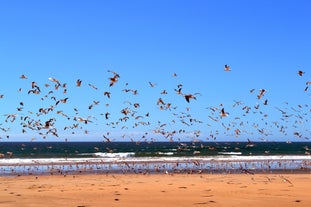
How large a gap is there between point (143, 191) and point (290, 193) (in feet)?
20.6

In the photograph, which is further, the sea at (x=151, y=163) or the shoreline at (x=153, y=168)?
the sea at (x=151, y=163)

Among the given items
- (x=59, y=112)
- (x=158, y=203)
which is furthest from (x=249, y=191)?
(x=59, y=112)

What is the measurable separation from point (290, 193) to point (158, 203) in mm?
6080

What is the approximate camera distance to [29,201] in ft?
58.5

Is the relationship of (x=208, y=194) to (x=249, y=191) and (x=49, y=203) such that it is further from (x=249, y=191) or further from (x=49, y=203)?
(x=49, y=203)

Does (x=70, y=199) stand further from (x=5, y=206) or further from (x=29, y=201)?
(x=5, y=206)

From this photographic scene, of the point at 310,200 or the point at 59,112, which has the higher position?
the point at 59,112

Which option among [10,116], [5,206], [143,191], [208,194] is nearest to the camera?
[5,206]

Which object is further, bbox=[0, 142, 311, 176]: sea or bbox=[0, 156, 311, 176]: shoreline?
bbox=[0, 142, 311, 176]: sea

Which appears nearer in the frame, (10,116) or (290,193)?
(290,193)

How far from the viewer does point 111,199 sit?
18.4 meters

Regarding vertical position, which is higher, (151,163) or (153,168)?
(151,163)

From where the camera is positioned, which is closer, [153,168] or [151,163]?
[153,168]

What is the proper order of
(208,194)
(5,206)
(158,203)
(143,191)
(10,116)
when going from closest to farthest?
(5,206) < (158,203) < (208,194) < (143,191) < (10,116)
